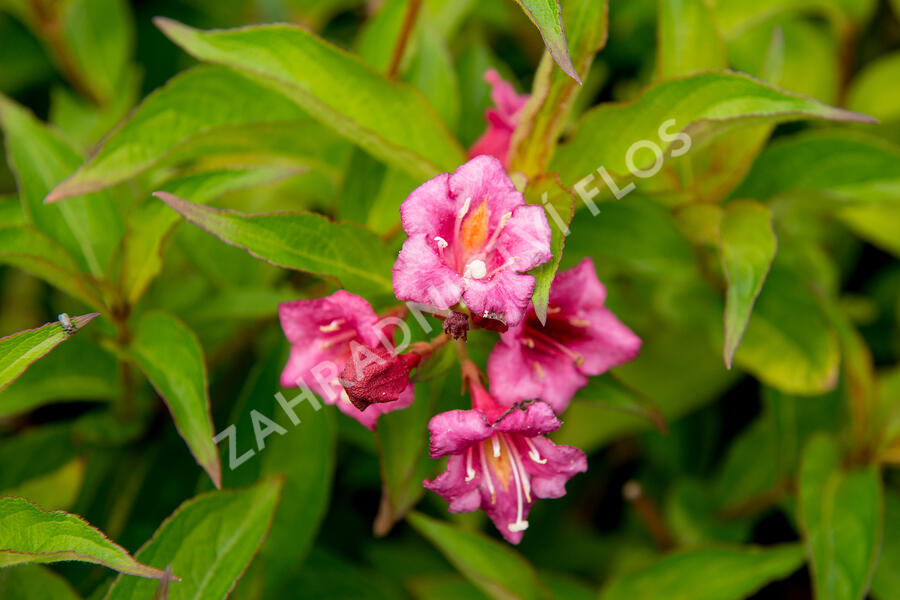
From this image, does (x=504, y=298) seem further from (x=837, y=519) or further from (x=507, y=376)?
(x=837, y=519)

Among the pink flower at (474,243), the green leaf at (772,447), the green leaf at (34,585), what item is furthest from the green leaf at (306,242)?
the green leaf at (772,447)

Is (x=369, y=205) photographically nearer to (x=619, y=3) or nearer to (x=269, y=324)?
(x=269, y=324)

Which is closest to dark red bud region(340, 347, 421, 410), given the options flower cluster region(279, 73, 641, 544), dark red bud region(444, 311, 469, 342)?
flower cluster region(279, 73, 641, 544)

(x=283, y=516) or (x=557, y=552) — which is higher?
(x=283, y=516)

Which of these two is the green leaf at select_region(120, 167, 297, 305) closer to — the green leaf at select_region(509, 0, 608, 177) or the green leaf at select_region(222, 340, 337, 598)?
the green leaf at select_region(222, 340, 337, 598)

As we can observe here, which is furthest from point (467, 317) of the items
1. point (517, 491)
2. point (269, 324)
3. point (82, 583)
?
point (82, 583)
